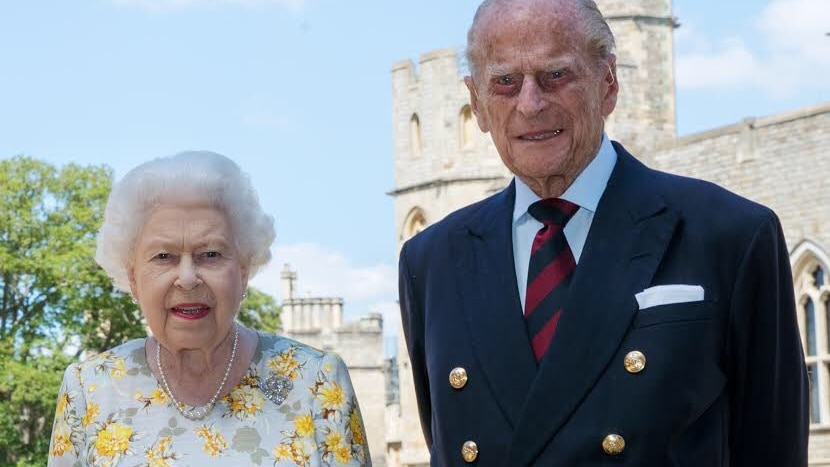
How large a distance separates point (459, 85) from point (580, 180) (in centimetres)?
3147

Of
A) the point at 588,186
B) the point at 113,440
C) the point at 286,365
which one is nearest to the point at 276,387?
the point at 286,365

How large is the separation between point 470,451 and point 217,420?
1.14 meters

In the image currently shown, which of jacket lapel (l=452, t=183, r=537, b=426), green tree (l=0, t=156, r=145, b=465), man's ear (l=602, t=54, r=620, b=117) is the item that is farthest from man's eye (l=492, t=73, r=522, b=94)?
green tree (l=0, t=156, r=145, b=465)

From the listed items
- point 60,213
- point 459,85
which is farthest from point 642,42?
point 60,213

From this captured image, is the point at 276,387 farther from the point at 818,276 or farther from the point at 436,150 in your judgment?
the point at 436,150

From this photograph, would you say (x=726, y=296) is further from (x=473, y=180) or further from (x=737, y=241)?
(x=473, y=180)

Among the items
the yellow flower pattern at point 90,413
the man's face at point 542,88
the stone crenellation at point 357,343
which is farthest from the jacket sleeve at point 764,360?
the stone crenellation at point 357,343

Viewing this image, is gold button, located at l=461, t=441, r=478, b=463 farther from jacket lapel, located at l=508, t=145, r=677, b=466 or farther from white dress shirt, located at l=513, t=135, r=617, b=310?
white dress shirt, located at l=513, t=135, r=617, b=310

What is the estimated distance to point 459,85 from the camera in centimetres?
3566

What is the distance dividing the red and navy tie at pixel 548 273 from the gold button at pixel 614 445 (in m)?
0.29

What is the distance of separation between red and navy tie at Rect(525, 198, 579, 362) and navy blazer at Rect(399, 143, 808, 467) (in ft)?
0.15

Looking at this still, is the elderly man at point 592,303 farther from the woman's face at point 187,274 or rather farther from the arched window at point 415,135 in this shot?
the arched window at point 415,135

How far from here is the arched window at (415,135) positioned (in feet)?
121

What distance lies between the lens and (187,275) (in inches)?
189
